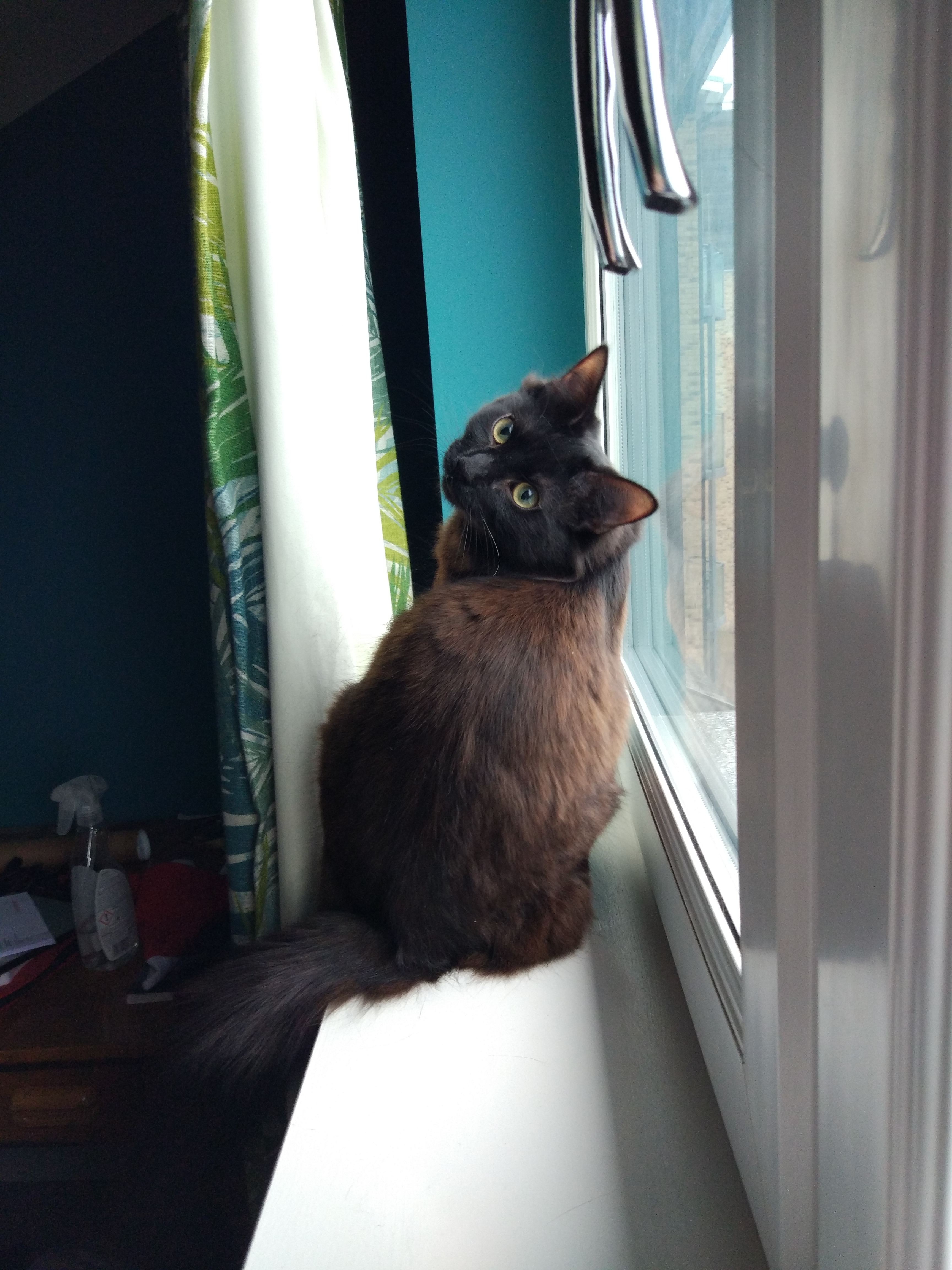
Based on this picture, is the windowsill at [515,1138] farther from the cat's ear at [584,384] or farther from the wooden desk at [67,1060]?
the wooden desk at [67,1060]

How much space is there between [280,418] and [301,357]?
0.07 m

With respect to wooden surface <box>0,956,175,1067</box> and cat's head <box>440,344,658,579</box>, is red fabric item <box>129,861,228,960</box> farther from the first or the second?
cat's head <box>440,344,658,579</box>

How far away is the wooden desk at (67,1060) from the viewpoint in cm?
124

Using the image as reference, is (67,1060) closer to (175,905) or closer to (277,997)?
(175,905)

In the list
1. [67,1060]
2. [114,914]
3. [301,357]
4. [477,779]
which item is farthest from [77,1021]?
[301,357]

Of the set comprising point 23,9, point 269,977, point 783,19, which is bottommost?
point 269,977

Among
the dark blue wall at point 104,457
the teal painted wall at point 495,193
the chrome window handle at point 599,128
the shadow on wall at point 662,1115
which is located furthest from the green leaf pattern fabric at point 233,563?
the dark blue wall at point 104,457

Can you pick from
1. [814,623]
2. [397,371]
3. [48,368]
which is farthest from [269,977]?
[48,368]

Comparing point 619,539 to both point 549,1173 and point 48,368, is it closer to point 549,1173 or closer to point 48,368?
point 549,1173

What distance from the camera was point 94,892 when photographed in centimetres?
141

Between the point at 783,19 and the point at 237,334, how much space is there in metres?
0.79

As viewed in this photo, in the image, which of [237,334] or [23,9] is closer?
[237,334]

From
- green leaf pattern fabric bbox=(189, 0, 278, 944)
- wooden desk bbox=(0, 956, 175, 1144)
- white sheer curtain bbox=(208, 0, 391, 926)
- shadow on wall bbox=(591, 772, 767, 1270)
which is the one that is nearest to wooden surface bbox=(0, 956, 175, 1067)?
wooden desk bbox=(0, 956, 175, 1144)

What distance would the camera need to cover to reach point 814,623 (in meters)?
0.26
